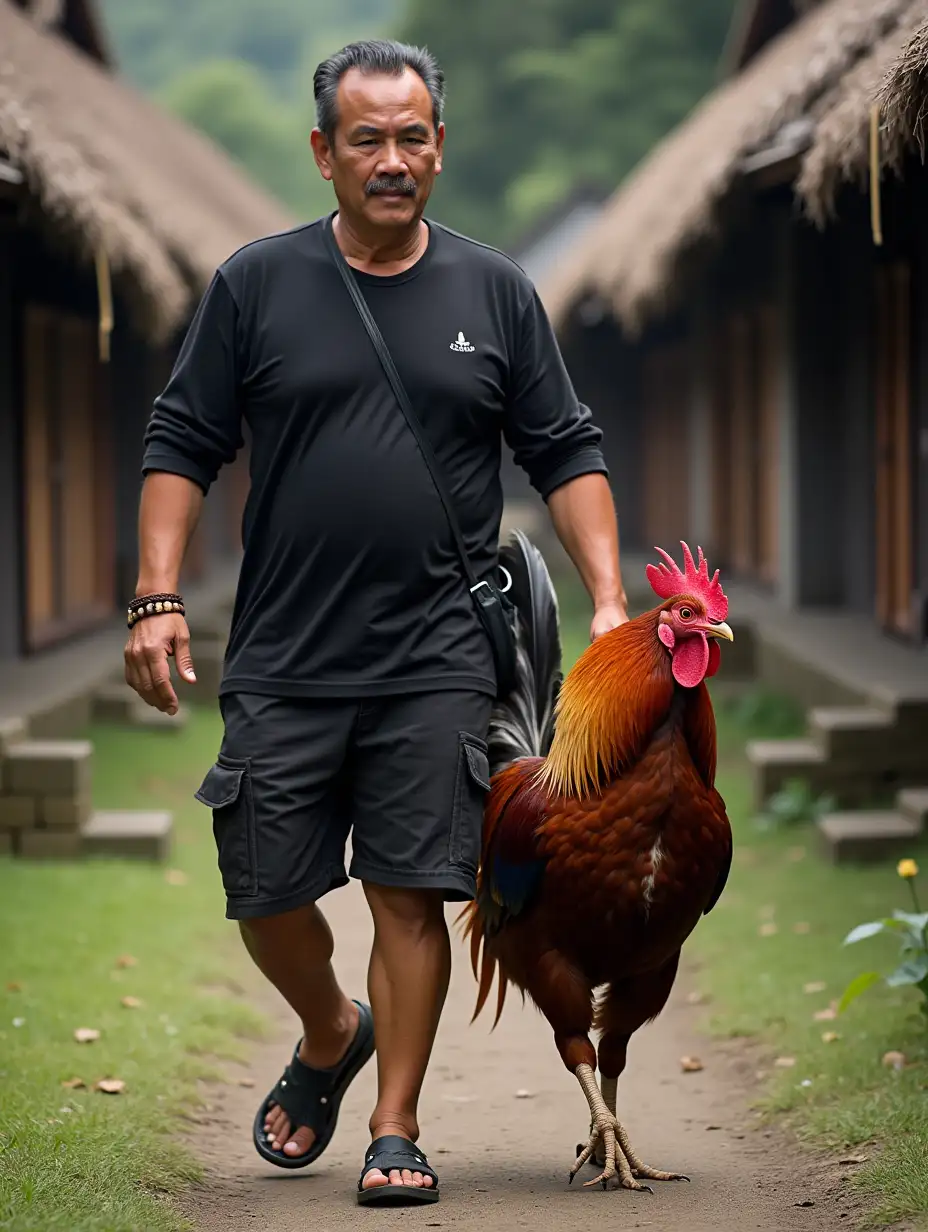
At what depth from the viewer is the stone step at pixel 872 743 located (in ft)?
27.0

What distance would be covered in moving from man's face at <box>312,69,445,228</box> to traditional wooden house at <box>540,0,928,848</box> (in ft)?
4.75

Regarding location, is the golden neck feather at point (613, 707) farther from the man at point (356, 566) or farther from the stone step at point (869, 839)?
the stone step at point (869, 839)

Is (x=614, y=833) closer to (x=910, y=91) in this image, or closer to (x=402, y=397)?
(x=402, y=397)

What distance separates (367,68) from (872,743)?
5.13 metres

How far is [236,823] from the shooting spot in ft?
12.6

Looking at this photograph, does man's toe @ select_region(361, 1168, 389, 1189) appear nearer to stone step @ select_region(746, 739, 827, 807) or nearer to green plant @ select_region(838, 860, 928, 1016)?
green plant @ select_region(838, 860, 928, 1016)

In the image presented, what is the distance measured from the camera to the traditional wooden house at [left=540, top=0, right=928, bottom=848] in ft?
27.1

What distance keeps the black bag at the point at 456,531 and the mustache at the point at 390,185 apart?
0.18 metres

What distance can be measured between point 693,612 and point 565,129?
37.8 meters

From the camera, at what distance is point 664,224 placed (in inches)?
496

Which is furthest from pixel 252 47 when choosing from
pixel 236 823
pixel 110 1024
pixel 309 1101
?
pixel 236 823

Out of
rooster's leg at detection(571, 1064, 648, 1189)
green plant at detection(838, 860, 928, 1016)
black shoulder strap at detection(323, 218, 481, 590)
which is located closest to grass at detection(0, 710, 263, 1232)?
rooster's leg at detection(571, 1064, 648, 1189)

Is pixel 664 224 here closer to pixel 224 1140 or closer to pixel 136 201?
pixel 136 201

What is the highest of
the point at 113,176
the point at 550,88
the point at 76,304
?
the point at 550,88
